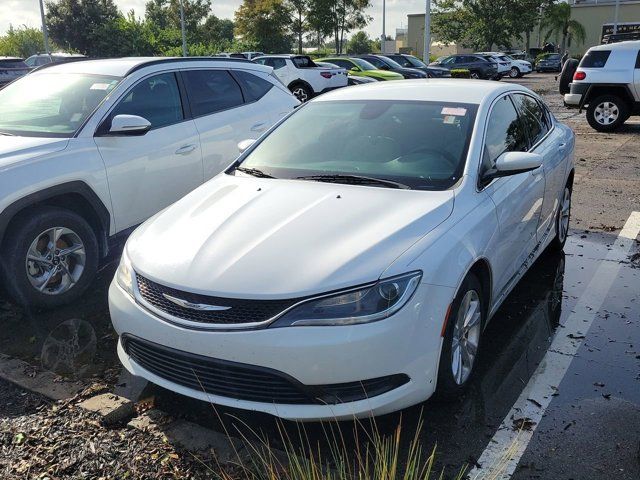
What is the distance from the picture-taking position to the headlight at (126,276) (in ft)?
10.4

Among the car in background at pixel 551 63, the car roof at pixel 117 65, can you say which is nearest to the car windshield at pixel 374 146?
the car roof at pixel 117 65

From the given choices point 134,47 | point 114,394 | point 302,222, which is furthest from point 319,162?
point 134,47

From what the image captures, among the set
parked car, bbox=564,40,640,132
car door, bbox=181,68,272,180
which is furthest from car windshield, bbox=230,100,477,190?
parked car, bbox=564,40,640,132

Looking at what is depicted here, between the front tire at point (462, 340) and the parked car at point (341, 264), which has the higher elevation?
the parked car at point (341, 264)

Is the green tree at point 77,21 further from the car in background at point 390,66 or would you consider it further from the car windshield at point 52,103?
the car windshield at point 52,103

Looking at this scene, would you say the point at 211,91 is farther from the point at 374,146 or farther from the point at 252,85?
the point at 374,146

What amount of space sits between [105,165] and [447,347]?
3.08 m

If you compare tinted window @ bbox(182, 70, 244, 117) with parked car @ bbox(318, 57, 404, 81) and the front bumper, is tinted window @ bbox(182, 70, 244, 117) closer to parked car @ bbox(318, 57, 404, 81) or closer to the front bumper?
the front bumper

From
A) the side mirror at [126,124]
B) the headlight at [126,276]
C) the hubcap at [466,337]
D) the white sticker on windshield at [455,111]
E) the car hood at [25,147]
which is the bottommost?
the hubcap at [466,337]

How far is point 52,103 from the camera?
5.02m

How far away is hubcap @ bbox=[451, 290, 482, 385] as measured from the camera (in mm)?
3125

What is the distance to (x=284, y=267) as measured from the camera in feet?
9.25

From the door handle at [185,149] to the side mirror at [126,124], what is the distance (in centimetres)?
63

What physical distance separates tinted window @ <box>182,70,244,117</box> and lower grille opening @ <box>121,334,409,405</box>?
3.30m
